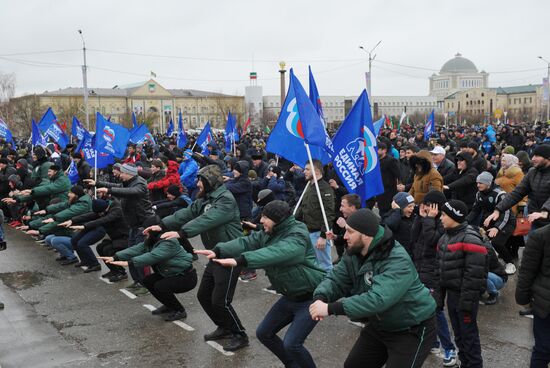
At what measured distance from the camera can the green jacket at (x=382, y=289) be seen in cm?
378

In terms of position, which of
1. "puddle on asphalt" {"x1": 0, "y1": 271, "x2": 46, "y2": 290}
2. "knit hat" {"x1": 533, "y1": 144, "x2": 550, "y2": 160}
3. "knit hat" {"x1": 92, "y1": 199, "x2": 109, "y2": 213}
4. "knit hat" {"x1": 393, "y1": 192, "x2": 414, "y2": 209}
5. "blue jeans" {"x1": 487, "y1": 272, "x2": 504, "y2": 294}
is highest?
"knit hat" {"x1": 533, "y1": 144, "x2": 550, "y2": 160}

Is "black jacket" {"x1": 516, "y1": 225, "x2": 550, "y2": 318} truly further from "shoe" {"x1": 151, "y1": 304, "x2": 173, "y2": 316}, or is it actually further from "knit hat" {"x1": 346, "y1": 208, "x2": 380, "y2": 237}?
"shoe" {"x1": 151, "y1": 304, "x2": 173, "y2": 316}

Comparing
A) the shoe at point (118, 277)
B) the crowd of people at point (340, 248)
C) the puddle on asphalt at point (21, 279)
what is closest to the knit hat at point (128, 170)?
the crowd of people at point (340, 248)

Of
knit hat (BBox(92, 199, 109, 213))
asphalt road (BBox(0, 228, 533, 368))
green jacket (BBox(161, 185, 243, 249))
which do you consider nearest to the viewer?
asphalt road (BBox(0, 228, 533, 368))

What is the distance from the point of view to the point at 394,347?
402 cm

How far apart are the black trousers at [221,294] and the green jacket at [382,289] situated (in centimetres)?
204

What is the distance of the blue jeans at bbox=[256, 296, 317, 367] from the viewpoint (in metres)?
4.88

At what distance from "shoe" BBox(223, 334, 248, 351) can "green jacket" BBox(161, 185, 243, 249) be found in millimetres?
1077

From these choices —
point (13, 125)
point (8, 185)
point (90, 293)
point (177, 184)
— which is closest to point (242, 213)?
point (177, 184)

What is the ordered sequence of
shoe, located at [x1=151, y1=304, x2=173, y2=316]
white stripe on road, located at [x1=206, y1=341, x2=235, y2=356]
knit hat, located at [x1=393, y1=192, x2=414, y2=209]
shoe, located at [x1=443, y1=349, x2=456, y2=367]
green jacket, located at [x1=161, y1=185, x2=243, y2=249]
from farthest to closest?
1. shoe, located at [x1=151, y1=304, x2=173, y2=316]
2. knit hat, located at [x1=393, y1=192, x2=414, y2=209]
3. green jacket, located at [x1=161, y1=185, x2=243, y2=249]
4. white stripe on road, located at [x1=206, y1=341, x2=235, y2=356]
5. shoe, located at [x1=443, y1=349, x2=456, y2=367]

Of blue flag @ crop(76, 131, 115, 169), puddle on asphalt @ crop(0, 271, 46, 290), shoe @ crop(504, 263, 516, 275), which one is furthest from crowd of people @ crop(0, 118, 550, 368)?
blue flag @ crop(76, 131, 115, 169)

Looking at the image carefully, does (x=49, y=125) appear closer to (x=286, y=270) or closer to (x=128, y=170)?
(x=128, y=170)

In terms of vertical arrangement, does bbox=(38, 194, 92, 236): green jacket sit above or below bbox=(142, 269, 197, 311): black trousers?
above

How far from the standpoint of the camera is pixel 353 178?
272 inches
